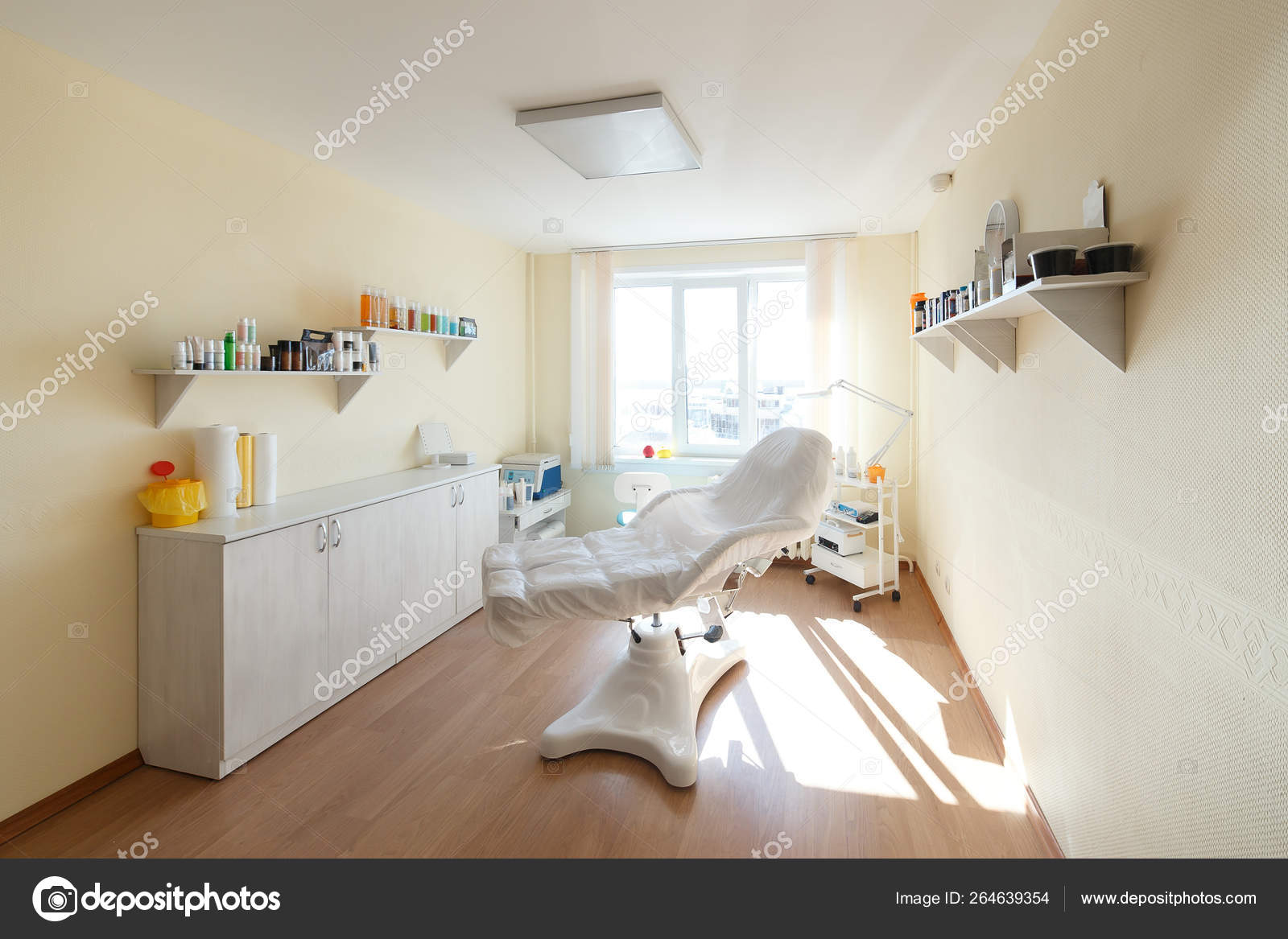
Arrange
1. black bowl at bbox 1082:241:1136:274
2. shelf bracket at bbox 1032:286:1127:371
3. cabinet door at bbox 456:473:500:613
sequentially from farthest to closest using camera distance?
cabinet door at bbox 456:473:500:613 → shelf bracket at bbox 1032:286:1127:371 → black bowl at bbox 1082:241:1136:274

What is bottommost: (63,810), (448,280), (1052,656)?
(63,810)

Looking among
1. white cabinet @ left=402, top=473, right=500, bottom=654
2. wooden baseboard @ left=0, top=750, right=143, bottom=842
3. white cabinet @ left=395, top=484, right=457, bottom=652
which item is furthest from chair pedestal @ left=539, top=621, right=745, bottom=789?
wooden baseboard @ left=0, top=750, right=143, bottom=842

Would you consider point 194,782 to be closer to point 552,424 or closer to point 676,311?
point 552,424

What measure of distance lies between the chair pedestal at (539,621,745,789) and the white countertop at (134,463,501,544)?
1323 millimetres

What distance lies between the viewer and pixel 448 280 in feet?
13.9

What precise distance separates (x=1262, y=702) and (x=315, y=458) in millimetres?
3447

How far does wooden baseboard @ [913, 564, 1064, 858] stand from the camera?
73.9 inches

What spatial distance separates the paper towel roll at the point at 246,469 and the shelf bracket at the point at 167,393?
0.27m

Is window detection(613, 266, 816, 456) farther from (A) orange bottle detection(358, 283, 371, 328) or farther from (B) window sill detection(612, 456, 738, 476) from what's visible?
(A) orange bottle detection(358, 283, 371, 328)

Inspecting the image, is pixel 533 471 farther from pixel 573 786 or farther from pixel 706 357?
pixel 573 786

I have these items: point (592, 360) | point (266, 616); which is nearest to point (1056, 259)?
point (266, 616)

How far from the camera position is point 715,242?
4.94m

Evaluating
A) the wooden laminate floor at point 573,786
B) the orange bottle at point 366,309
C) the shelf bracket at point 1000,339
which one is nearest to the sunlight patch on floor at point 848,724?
the wooden laminate floor at point 573,786
